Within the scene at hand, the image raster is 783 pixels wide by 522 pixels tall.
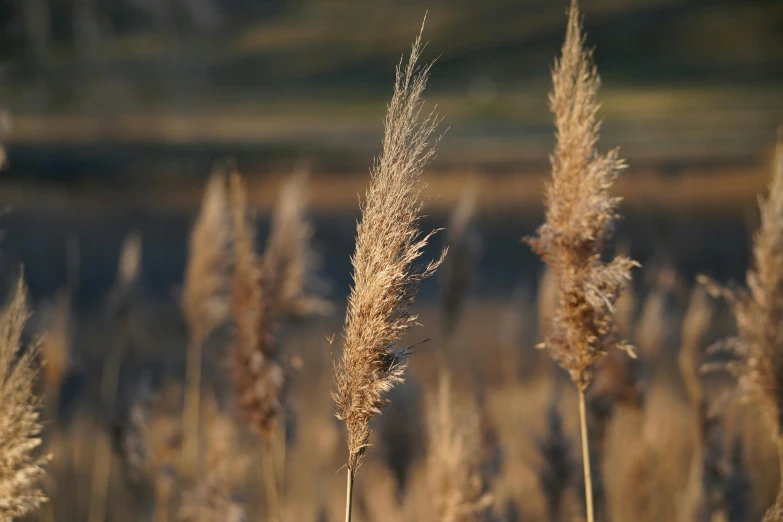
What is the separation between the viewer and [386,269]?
5.37 ft

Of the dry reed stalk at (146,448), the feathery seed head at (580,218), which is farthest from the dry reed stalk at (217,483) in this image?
the feathery seed head at (580,218)

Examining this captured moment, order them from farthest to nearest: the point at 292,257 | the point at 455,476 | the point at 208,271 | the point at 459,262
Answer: the point at 459,262 < the point at 208,271 < the point at 292,257 < the point at 455,476

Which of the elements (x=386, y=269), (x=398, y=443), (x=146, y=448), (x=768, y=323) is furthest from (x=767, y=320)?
(x=146, y=448)

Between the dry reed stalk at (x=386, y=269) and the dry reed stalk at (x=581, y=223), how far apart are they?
1.57 feet

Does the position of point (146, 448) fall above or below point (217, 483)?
above

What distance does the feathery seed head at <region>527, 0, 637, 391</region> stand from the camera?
1.99m

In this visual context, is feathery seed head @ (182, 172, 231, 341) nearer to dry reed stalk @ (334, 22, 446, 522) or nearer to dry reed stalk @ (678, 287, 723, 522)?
dry reed stalk @ (334, 22, 446, 522)

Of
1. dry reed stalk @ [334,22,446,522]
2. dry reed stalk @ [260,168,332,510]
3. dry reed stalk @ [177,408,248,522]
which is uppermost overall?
dry reed stalk @ [260,168,332,510]

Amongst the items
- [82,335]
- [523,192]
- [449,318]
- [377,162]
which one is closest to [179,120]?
[523,192]

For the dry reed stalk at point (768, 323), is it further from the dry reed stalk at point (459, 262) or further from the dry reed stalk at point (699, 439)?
the dry reed stalk at point (459, 262)

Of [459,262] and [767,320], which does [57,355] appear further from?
[767,320]

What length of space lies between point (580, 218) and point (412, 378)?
3894mm

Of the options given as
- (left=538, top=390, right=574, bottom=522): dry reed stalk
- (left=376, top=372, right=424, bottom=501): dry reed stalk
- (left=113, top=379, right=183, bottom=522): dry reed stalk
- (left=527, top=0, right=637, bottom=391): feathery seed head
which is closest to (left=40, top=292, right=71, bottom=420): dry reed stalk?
(left=113, top=379, right=183, bottom=522): dry reed stalk

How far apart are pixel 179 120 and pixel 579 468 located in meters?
32.7
